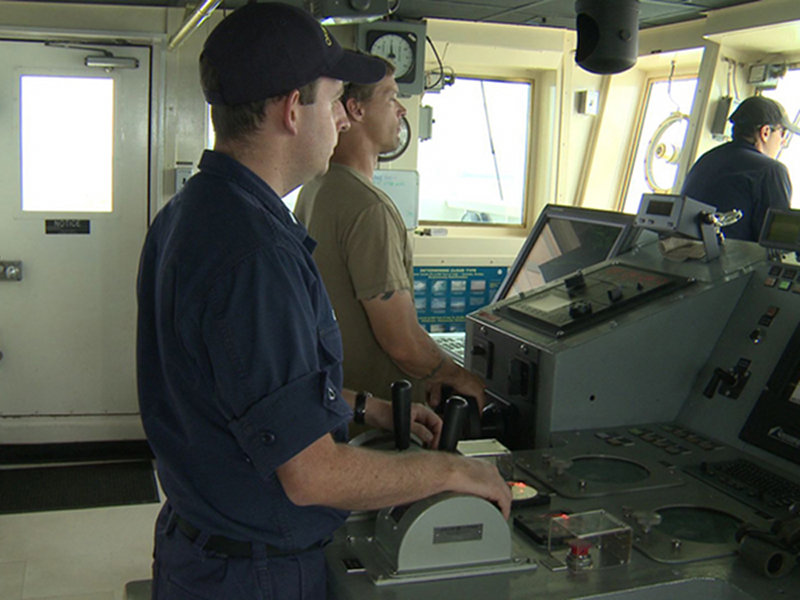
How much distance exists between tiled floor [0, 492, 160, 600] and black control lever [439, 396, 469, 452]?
2.13 m

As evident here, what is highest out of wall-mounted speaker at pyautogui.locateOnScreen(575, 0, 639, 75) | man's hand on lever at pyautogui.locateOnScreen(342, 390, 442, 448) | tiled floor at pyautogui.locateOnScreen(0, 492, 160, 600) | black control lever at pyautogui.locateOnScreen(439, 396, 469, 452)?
wall-mounted speaker at pyautogui.locateOnScreen(575, 0, 639, 75)

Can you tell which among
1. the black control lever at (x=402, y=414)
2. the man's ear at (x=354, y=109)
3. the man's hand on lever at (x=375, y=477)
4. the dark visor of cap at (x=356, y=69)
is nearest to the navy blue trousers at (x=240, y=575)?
the man's hand on lever at (x=375, y=477)

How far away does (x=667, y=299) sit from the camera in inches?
74.4

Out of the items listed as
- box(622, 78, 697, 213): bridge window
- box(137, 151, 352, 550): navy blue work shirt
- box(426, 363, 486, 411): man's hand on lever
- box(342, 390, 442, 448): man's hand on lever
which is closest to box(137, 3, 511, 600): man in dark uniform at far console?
box(137, 151, 352, 550): navy blue work shirt

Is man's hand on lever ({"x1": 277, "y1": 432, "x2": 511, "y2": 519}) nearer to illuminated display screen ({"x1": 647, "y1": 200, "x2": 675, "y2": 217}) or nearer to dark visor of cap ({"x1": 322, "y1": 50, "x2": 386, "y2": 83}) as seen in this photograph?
dark visor of cap ({"x1": 322, "y1": 50, "x2": 386, "y2": 83})

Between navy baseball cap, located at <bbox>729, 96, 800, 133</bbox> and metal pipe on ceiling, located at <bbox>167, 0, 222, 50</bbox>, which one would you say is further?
navy baseball cap, located at <bbox>729, 96, 800, 133</bbox>

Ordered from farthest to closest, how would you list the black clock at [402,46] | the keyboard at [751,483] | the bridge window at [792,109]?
the bridge window at [792,109]
the black clock at [402,46]
the keyboard at [751,483]

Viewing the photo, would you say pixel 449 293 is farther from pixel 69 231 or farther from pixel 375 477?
pixel 375 477

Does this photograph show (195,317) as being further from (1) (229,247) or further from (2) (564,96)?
(2) (564,96)

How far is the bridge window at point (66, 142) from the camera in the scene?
165 inches

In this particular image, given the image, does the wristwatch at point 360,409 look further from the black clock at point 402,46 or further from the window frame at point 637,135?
the window frame at point 637,135

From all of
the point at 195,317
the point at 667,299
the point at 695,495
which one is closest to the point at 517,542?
the point at 695,495

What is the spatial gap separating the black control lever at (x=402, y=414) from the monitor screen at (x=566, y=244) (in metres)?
1.14

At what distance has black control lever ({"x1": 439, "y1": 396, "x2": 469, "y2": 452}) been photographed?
1.38 m
